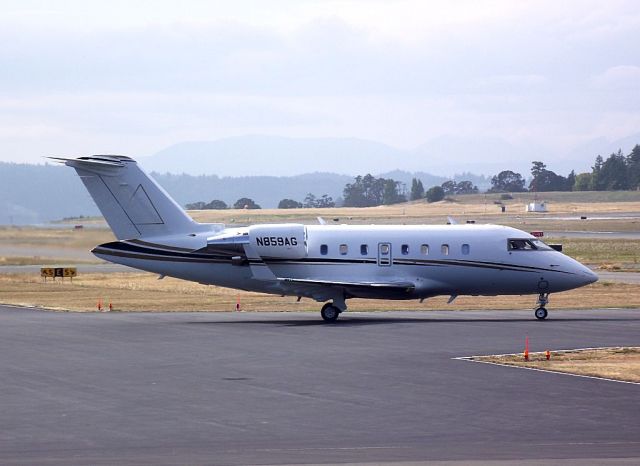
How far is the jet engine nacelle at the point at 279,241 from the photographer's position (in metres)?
39.1

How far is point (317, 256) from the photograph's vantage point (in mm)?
39562

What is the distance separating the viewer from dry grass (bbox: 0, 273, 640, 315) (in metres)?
45.8

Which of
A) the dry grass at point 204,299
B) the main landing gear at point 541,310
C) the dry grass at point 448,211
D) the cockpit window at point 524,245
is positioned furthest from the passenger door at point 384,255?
the dry grass at point 448,211

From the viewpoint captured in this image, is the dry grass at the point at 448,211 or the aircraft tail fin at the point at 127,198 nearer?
the aircraft tail fin at the point at 127,198

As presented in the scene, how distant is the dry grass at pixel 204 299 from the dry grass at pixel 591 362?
1491 centimetres

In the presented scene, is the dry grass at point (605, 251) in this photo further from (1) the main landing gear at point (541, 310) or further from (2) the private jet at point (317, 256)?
(2) the private jet at point (317, 256)

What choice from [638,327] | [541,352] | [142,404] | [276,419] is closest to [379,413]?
[276,419]

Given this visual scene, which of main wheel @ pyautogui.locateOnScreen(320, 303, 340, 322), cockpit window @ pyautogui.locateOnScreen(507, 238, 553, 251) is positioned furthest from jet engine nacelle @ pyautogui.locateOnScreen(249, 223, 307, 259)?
cockpit window @ pyautogui.locateOnScreen(507, 238, 553, 251)

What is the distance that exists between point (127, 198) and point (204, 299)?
12.3m

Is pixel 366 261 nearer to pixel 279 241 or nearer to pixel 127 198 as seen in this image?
pixel 279 241

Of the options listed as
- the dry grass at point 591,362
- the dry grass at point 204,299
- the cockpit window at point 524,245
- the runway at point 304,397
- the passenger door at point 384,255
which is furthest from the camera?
the dry grass at point 204,299

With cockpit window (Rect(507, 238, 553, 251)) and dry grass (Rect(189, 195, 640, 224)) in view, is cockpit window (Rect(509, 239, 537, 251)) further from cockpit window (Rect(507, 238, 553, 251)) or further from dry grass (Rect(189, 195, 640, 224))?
dry grass (Rect(189, 195, 640, 224))

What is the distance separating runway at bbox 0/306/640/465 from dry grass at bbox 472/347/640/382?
0.88 metres

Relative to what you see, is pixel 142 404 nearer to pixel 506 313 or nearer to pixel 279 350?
pixel 279 350
